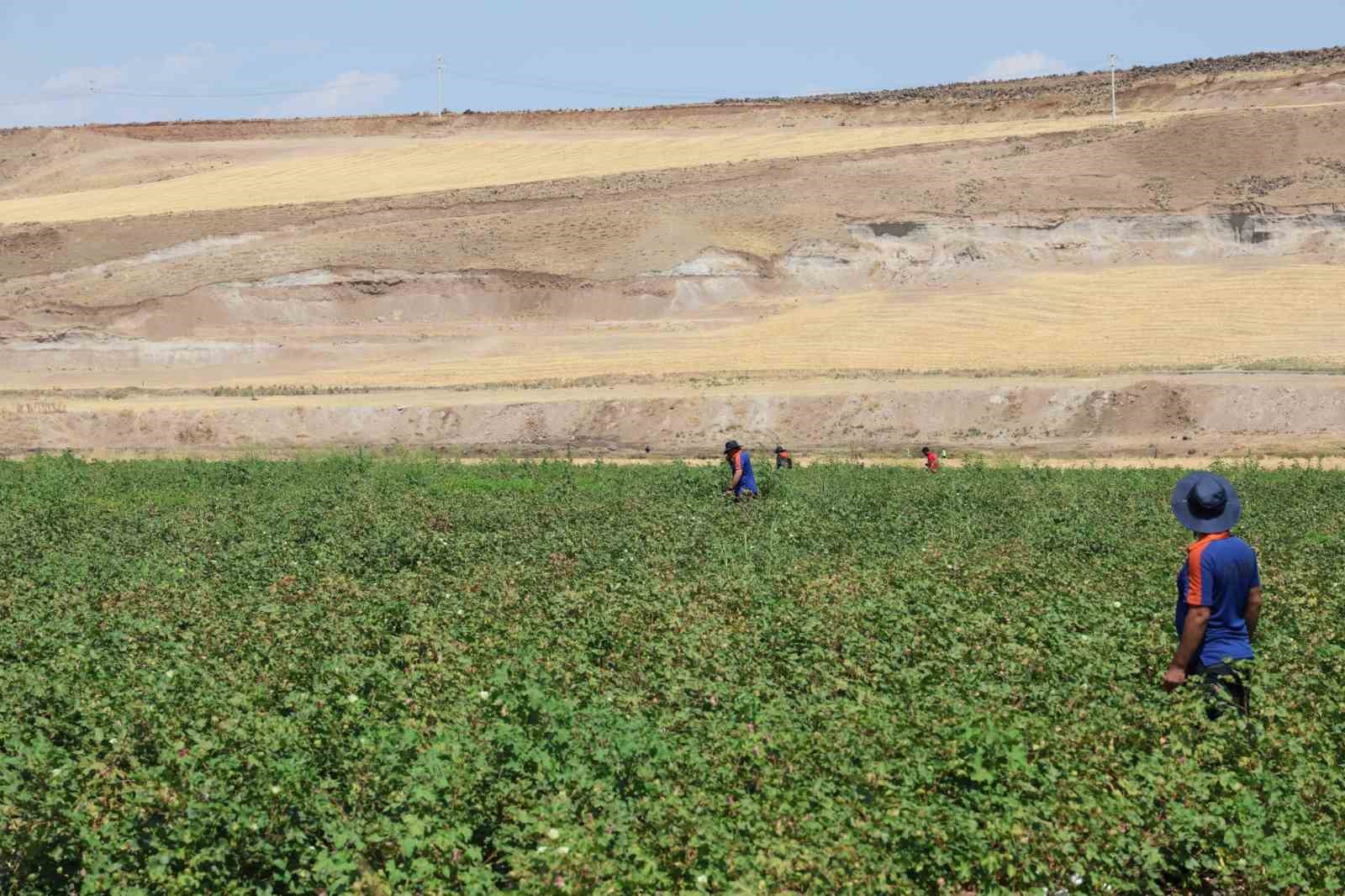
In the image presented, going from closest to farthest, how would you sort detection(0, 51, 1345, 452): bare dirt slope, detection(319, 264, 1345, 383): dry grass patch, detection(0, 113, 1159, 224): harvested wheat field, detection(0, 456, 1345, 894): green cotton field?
detection(0, 456, 1345, 894): green cotton field → detection(0, 51, 1345, 452): bare dirt slope → detection(319, 264, 1345, 383): dry grass patch → detection(0, 113, 1159, 224): harvested wheat field

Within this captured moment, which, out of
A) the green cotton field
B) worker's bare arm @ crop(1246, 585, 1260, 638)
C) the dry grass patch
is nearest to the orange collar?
worker's bare arm @ crop(1246, 585, 1260, 638)

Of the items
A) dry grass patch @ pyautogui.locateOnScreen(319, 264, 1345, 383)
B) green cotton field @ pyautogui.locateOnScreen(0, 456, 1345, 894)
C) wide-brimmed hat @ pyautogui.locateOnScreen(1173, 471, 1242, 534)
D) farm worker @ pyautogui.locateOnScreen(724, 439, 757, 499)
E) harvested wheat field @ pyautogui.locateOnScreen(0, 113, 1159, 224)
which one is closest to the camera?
green cotton field @ pyautogui.locateOnScreen(0, 456, 1345, 894)

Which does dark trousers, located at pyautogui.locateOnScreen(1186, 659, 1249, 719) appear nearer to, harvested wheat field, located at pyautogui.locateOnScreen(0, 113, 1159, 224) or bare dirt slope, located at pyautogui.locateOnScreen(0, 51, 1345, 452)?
A: bare dirt slope, located at pyautogui.locateOnScreen(0, 51, 1345, 452)

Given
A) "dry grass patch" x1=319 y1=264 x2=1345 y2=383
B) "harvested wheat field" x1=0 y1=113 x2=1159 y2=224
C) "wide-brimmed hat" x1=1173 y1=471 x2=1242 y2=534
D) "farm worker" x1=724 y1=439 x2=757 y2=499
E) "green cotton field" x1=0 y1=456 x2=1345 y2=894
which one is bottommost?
"green cotton field" x1=0 y1=456 x2=1345 y2=894

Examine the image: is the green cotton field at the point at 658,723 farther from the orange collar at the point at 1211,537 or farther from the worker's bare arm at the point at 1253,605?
the orange collar at the point at 1211,537

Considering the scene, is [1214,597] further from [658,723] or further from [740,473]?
[740,473]

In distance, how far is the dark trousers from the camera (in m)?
6.96

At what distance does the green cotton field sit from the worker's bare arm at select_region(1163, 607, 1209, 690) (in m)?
0.19

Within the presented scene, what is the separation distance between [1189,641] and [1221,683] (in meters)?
0.37

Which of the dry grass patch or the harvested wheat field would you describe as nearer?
the dry grass patch

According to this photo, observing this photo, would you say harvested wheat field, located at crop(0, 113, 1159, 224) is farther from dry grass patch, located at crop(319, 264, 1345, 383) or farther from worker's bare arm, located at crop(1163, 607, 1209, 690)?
worker's bare arm, located at crop(1163, 607, 1209, 690)

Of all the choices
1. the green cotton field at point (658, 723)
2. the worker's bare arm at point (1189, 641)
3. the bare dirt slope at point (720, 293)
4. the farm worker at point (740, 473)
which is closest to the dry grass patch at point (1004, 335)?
the bare dirt slope at point (720, 293)

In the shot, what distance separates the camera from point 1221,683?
23.6 feet

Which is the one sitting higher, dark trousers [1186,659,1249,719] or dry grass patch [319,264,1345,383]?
dry grass patch [319,264,1345,383]
